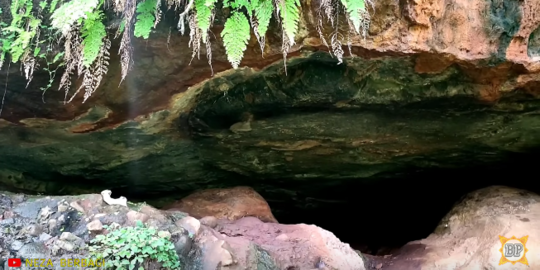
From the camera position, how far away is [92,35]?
3514 millimetres

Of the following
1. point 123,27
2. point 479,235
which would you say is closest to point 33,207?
point 123,27

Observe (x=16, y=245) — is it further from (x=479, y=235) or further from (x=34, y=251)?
(x=479, y=235)

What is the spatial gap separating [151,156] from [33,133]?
1.44 metres

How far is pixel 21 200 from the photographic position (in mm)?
4254

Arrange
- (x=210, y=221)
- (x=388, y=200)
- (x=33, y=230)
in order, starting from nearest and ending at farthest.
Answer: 1. (x=33, y=230)
2. (x=210, y=221)
3. (x=388, y=200)

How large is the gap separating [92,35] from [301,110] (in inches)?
97.2

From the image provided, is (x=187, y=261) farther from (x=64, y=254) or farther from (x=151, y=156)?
(x=151, y=156)

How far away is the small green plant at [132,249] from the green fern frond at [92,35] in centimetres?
144

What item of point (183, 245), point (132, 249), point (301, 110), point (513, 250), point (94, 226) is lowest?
point (513, 250)

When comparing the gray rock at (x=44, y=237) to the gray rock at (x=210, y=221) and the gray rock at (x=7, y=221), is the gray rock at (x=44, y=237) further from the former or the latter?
the gray rock at (x=210, y=221)

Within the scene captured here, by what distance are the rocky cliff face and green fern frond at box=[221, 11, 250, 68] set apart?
45 centimetres

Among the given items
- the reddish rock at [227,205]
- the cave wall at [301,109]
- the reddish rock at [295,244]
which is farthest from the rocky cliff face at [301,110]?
the reddish rock at [295,244]

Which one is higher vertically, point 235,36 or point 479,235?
point 235,36

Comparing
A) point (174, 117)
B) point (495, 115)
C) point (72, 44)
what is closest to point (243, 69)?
point (174, 117)
